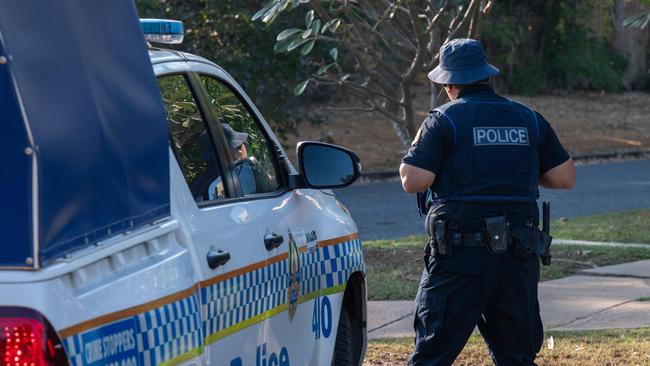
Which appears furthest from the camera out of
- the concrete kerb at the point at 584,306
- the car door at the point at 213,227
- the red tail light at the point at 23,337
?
the concrete kerb at the point at 584,306

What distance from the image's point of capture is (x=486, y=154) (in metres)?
5.08

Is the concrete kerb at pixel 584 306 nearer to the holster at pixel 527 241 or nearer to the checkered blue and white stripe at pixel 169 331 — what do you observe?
the holster at pixel 527 241

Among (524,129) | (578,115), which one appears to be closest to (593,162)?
(578,115)

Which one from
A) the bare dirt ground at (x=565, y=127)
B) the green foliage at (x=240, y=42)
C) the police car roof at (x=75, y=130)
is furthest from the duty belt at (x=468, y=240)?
the bare dirt ground at (x=565, y=127)

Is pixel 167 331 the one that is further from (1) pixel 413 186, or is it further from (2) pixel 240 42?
(2) pixel 240 42

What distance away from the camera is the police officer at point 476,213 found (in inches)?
200

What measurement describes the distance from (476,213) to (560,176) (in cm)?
50

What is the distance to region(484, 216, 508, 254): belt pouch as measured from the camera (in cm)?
505

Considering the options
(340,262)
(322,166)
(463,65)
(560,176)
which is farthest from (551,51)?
(322,166)

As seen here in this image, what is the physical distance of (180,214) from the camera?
3725mm

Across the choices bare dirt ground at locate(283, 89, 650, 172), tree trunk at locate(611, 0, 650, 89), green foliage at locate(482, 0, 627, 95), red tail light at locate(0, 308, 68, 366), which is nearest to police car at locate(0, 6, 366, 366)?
red tail light at locate(0, 308, 68, 366)

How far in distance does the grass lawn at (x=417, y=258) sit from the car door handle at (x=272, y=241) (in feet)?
14.8

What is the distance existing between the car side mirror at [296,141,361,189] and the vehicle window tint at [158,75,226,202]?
0.59 metres

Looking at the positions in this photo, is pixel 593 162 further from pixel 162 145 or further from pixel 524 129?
pixel 162 145
